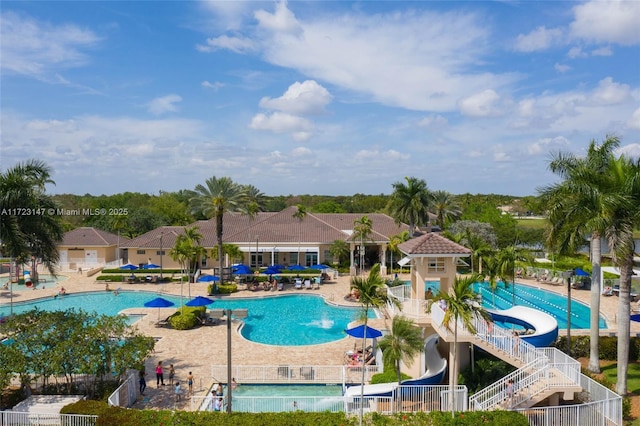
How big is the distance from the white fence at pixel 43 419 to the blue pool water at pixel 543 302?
22.2m

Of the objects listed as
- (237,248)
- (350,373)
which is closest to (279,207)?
(237,248)

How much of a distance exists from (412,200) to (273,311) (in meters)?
21.9

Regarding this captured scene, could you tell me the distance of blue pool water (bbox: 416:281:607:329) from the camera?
109 ft

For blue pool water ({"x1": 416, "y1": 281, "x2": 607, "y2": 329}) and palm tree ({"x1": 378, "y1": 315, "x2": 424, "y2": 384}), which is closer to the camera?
palm tree ({"x1": 378, "y1": 315, "x2": 424, "y2": 384})

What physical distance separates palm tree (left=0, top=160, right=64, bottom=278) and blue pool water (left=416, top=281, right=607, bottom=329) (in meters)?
22.8

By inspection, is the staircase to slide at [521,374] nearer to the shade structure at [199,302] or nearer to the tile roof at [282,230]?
the shade structure at [199,302]

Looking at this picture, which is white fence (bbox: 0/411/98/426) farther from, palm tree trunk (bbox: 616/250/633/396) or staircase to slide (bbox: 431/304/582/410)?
palm tree trunk (bbox: 616/250/633/396)

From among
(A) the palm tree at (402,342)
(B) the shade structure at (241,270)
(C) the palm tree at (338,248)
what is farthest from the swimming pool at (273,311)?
(A) the palm tree at (402,342)

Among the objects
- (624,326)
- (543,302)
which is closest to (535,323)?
(624,326)

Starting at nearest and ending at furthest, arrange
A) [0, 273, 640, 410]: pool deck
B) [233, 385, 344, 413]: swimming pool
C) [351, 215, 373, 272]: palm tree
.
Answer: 1. [233, 385, 344, 413]: swimming pool
2. [0, 273, 640, 410]: pool deck
3. [351, 215, 373, 272]: palm tree

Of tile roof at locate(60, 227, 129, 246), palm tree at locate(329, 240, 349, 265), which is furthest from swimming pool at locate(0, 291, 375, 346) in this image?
tile roof at locate(60, 227, 129, 246)

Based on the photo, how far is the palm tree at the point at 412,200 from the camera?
50.5 meters

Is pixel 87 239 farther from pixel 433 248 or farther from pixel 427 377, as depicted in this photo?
pixel 427 377

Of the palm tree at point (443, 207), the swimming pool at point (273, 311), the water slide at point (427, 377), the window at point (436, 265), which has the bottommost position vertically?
the swimming pool at point (273, 311)
